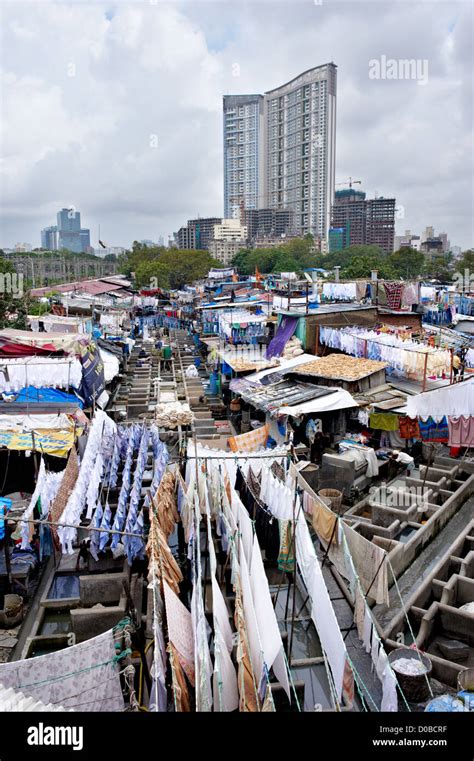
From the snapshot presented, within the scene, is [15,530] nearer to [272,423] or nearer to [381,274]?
[272,423]

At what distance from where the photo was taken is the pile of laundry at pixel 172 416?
1814cm

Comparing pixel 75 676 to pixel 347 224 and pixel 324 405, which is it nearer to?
pixel 324 405

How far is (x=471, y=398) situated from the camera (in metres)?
11.3

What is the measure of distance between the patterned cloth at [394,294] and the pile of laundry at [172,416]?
14.6 metres

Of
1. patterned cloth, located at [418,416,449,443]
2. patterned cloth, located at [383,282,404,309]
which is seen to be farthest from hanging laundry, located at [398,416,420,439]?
patterned cloth, located at [383,282,404,309]

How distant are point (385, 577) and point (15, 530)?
21.1 ft

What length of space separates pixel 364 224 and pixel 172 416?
12628cm

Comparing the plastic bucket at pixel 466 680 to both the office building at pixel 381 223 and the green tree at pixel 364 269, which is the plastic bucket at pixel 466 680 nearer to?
the green tree at pixel 364 269

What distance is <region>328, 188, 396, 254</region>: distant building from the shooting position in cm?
13312

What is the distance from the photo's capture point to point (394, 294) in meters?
28.5

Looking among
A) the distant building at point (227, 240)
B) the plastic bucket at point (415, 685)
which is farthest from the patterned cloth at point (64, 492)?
→ the distant building at point (227, 240)

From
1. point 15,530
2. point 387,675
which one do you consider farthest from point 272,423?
point 387,675

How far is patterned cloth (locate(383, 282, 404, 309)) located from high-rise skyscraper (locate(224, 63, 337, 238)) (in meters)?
107

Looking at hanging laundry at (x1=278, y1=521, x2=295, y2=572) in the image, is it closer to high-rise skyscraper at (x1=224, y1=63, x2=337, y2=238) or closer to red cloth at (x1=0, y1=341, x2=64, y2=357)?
red cloth at (x1=0, y1=341, x2=64, y2=357)
